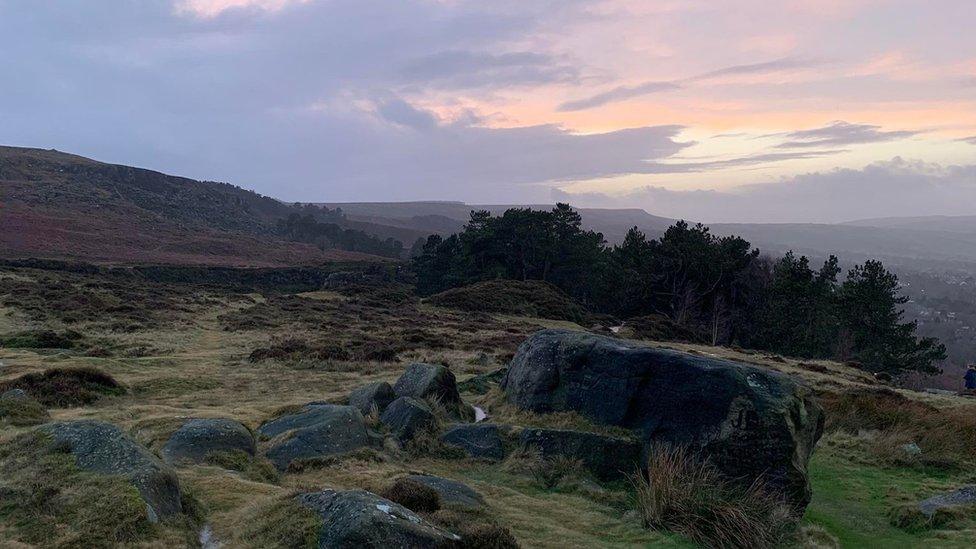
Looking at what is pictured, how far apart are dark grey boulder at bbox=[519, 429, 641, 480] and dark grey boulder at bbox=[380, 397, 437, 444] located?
8.58 feet

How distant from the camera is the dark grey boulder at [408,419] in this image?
1379 centimetres

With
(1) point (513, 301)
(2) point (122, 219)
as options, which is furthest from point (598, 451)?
(2) point (122, 219)

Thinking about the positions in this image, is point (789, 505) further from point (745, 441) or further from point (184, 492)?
point (184, 492)

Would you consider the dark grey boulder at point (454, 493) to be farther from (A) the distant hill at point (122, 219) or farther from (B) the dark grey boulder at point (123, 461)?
(A) the distant hill at point (122, 219)

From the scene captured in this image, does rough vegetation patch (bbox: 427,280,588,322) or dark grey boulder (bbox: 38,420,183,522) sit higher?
dark grey boulder (bbox: 38,420,183,522)

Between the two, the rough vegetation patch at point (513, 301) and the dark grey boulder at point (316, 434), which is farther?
the rough vegetation patch at point (513, 301)

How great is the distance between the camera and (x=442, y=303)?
195ft

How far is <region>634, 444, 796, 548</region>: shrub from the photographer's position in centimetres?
930

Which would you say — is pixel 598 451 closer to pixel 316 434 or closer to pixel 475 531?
pixel 475 531

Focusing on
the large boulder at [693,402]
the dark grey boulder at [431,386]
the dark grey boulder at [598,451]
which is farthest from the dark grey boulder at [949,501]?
the dark grey boulder at [431,386]

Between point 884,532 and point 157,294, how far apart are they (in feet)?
165

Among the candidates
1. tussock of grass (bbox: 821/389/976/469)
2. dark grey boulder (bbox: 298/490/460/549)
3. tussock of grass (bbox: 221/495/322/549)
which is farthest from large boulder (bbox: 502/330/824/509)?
tussock of grass (bbox: 221/495/322/549)

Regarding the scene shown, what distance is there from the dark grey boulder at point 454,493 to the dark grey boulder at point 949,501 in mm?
8728

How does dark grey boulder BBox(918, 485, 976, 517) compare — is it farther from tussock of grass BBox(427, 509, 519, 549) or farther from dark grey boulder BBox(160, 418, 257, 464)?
dark grey boulder BBox(160, 418, 257, 464)
